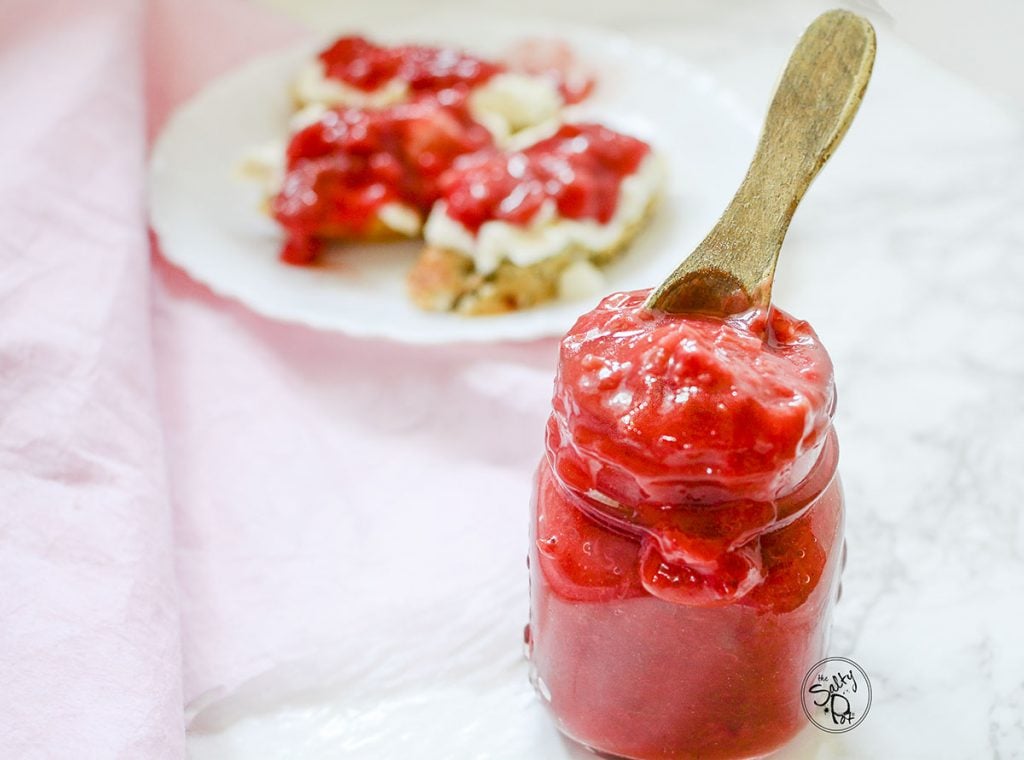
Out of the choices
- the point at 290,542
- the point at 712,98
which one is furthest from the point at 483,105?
the point at 290,542

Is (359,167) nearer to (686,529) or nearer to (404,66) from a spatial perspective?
(404,66)

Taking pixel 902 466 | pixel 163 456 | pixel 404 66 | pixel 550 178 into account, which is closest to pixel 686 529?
pixel 902 466

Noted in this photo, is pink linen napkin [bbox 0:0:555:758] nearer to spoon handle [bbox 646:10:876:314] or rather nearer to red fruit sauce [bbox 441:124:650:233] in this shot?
red fruit sauce [bbox 441:124:650:233]

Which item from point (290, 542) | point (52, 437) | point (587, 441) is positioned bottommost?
point (290, 542)

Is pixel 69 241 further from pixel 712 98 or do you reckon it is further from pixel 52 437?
pixel 712 98

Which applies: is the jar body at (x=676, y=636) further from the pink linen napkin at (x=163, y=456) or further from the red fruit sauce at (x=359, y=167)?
the red fruit sauce at (x=359, y=167)

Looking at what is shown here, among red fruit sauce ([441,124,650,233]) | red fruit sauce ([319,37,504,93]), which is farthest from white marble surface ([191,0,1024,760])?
red fruit sauce ([319,37,504,93])
